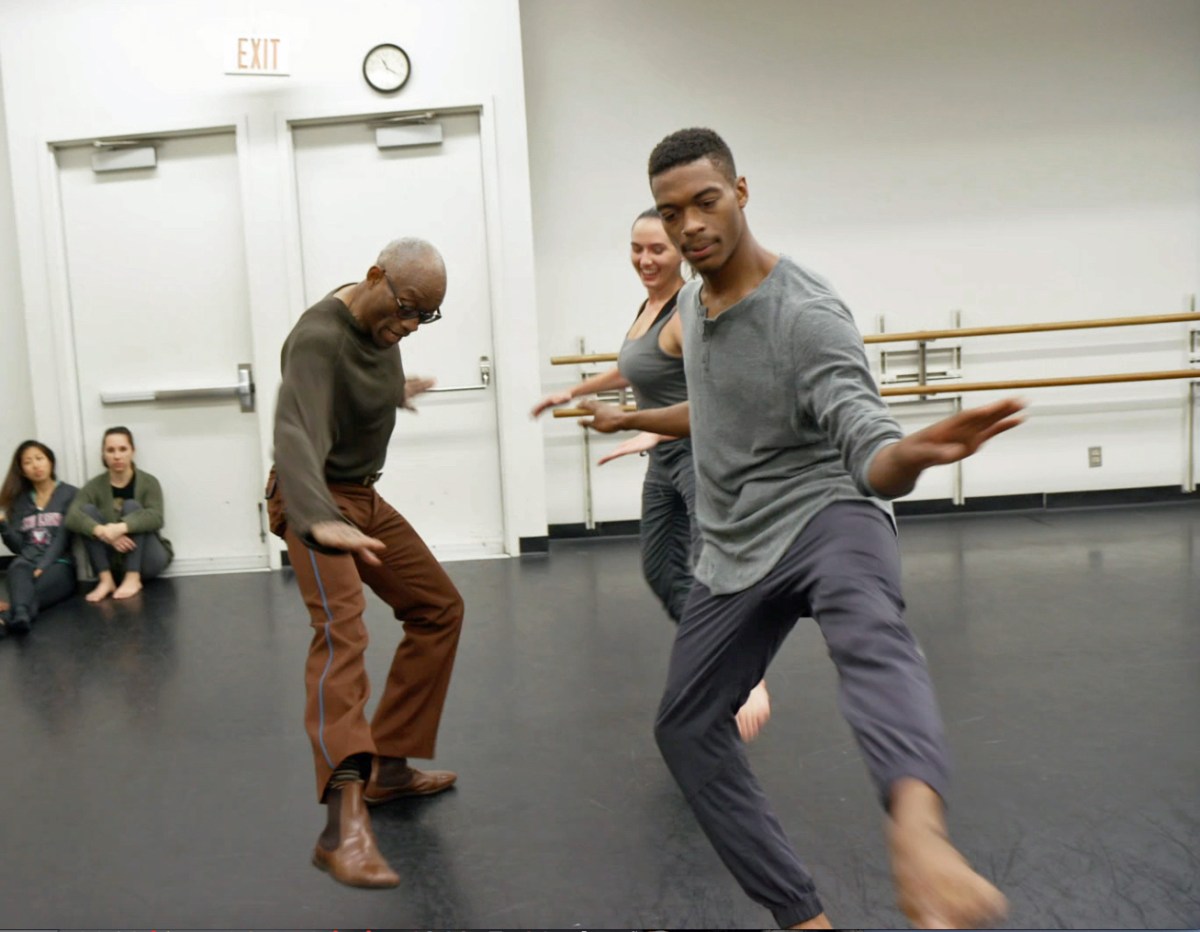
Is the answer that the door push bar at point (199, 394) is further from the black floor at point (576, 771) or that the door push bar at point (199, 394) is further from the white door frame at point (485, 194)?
the black floor at point (576, 771)

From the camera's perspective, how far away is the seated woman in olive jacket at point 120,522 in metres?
5.62

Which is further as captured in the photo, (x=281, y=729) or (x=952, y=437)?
(x=281, y=729)

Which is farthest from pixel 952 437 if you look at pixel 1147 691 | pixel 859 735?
pixel 1147 691

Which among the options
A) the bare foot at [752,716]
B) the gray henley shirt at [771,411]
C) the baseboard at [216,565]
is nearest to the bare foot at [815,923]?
the gray henley shirt at [771,411]

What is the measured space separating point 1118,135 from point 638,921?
611 centimetres

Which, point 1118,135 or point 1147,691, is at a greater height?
point 1118,135

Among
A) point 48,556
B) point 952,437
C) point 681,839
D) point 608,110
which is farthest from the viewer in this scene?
point 608,110

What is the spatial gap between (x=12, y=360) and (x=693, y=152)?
5.97 metres

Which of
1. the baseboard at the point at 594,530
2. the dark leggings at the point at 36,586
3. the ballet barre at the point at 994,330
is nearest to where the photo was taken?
the dark leggings at the point at 36,586

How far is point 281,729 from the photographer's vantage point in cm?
338

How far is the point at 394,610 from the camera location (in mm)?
2734

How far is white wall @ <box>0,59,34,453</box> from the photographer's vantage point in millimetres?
6344

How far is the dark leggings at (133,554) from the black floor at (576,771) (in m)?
0.73

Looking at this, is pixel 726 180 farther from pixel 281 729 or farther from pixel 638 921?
pixel 281 729
